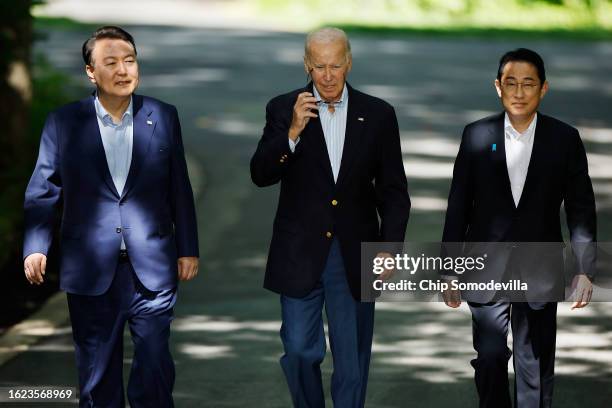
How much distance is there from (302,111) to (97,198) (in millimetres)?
1158

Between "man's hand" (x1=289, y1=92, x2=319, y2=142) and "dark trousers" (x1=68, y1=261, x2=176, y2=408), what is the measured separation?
1134 mm

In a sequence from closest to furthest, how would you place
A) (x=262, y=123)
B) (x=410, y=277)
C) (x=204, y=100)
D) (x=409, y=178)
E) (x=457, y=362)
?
1. (x=457, y=362)
2. (x=410, y=277)
3. (x=409, y=178)
4. (x=262, y=123)
5. (x=204, y=100)

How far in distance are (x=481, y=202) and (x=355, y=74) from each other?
18.1 m

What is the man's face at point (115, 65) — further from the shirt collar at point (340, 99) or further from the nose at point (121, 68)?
the shirt collar at point (340, 99)

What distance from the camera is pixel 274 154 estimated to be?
259 inches

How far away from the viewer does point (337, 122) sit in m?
6.87

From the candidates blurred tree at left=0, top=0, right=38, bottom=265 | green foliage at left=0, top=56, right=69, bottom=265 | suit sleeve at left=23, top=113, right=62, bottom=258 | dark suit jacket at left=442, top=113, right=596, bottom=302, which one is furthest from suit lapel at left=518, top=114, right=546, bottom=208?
blurred tree at left=0, top=0, right=38, bottom=265

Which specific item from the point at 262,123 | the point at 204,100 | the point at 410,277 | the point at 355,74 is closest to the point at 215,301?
the point at 410,277

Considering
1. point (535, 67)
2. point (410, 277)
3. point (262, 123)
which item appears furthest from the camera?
point (262, 123)

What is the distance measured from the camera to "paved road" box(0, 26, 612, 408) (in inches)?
339

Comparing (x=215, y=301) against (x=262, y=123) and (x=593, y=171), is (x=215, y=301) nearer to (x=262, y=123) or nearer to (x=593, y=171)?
(x=593, y=171)

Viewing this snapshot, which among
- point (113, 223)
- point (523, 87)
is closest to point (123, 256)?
point (113, 223)

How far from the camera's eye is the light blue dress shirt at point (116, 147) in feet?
22.2

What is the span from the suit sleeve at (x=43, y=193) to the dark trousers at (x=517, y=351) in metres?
2.21
